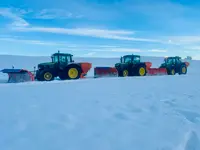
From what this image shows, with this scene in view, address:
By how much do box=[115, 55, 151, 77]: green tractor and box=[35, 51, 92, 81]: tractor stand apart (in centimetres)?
421

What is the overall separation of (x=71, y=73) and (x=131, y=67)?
18.8ft

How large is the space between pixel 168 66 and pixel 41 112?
1801cm

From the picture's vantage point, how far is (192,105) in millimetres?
5473

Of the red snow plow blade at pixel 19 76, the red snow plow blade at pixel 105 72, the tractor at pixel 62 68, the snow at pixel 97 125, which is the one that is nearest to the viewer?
the snow at pixel 97 125

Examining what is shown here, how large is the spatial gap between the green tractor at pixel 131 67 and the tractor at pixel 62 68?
13.8 feet

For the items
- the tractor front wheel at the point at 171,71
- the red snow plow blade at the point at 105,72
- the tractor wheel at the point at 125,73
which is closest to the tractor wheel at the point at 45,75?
the red snow plow blade at the point at 105,72

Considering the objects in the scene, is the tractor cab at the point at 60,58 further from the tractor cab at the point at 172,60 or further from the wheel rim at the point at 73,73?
the tractor cab at the point at 172,60

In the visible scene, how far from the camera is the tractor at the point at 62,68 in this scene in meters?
14.1

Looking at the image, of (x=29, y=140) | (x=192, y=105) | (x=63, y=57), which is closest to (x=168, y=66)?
(x=63, y=57)

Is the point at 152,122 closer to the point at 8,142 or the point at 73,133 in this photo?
the point at 73,133

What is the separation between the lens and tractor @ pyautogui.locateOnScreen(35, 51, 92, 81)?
14087mm

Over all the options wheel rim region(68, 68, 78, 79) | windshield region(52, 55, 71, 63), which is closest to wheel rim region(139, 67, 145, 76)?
wheel rim region(68, 68, 78, 79)

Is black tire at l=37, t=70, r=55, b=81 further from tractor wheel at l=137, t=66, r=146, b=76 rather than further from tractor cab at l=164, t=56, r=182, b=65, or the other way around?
tractor cab at l=164, t=56, r=182, b=65

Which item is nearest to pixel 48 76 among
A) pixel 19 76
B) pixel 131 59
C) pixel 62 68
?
pixel 62 68
